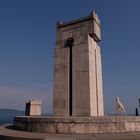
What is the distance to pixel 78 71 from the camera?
16.9 metres

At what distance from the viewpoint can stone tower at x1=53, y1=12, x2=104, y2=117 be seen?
16328 millimetres

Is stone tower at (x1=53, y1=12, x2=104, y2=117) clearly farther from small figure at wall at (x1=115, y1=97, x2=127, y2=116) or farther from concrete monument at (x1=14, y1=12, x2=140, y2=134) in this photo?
small figure at wall at (x1=115, y1=97, x2=127, y2=116)

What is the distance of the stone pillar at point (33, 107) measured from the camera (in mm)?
23438

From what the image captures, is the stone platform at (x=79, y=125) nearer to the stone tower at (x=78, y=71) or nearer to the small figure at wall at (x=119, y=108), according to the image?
the stone tower at (x=78, y=71)

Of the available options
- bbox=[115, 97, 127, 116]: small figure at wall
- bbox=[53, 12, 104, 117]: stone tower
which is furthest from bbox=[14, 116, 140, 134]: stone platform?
bbox=[115, 97, 127, 116]: small figure at wall

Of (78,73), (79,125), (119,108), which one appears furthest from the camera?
(119,108)

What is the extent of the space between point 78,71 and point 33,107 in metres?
9.65

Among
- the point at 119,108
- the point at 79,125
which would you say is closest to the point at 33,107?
the point at 119,108

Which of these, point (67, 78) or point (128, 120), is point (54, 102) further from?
point (128, 120)

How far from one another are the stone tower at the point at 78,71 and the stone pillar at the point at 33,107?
266 inches

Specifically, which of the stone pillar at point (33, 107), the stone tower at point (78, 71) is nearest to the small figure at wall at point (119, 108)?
the stone tower at point (78, 71)

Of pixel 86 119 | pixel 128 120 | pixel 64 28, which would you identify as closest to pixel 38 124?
pixel 86 119

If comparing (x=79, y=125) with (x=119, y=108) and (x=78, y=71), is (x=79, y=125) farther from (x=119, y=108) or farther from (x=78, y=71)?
(x=119, y=108)

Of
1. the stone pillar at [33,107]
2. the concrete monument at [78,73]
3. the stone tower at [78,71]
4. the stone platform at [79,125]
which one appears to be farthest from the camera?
the stone pillar at [33,107]
